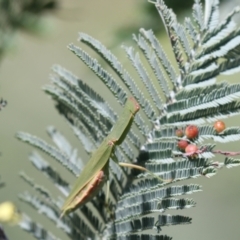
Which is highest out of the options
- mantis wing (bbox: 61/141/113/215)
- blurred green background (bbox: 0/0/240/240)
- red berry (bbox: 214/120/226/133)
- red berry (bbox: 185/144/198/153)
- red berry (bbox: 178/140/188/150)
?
blurred green background (bbox: 0/0/240/240)

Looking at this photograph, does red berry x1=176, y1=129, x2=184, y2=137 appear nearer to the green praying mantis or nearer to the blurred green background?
the green praying mantis

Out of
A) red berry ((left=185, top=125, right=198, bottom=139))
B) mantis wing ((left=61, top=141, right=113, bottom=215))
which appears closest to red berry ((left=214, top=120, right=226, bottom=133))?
red berry ((left=185, top=125, right=198, bottom=139))

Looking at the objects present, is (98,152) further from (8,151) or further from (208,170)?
(8,151)

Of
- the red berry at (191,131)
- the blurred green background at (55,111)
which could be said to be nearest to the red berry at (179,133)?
the red berry at (191,131)

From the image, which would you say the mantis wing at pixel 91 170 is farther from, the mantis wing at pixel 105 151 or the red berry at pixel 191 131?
the red berry at pixel 191 131

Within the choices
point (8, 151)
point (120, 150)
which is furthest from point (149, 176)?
point (8, 151)

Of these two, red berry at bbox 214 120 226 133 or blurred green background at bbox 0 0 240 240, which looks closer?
red berry at bbox 214 120 226 133
